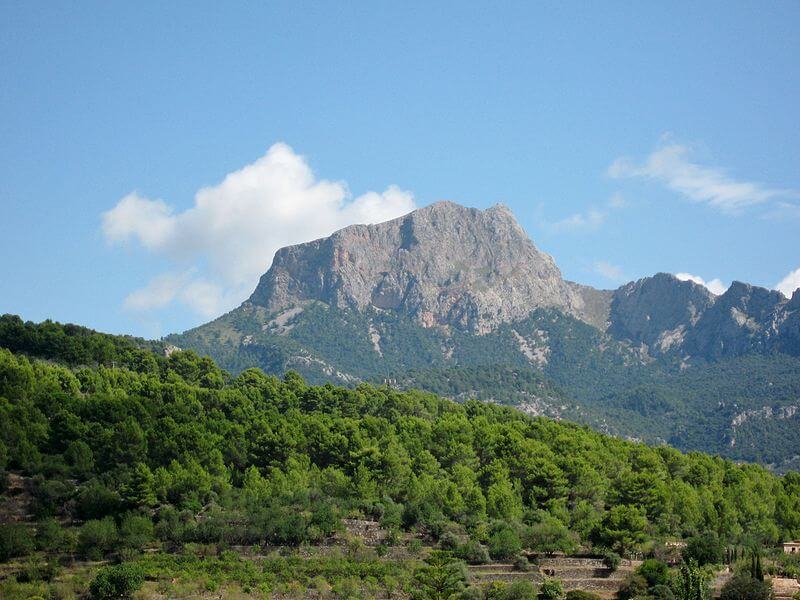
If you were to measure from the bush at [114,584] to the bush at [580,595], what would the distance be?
26972 mm

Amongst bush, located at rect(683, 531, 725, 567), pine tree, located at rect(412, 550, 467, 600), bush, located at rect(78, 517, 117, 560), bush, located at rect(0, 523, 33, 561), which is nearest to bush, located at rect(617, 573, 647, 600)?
bush, located at rect(683, 531, 725, 567)

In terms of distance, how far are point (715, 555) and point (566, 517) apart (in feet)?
42.0

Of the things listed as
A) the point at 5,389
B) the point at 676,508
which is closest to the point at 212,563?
the point at 5,389

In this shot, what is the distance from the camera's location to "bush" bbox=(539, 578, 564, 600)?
71625 mm

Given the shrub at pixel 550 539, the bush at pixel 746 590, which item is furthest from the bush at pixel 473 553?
the bush at pixel 746 590

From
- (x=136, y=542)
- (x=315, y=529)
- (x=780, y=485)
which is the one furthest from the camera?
(x=780, y=485)

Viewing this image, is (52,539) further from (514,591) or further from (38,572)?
(514,591)

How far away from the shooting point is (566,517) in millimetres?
88500

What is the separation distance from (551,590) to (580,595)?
6.13 ft

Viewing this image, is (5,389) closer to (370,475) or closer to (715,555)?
(370,475)

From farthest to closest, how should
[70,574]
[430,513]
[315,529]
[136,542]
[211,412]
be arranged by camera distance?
[211,412] → [430,513] → [315,529] → [136,542] → [70,574]

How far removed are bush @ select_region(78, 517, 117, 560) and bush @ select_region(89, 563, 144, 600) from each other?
5.43 metres

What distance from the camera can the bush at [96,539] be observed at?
7112 cm

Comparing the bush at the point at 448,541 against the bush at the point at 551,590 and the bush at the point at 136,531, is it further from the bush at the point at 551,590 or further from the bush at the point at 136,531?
the bush at the point at 136,531
